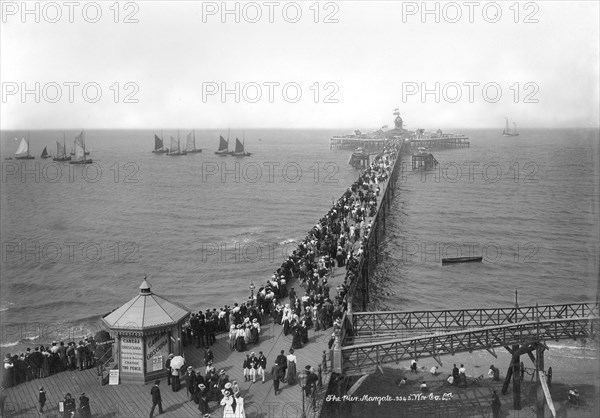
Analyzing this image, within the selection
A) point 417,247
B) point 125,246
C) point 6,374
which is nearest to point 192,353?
point 6,374

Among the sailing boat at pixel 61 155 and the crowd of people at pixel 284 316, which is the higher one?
the sailing boat at pixel 61 155

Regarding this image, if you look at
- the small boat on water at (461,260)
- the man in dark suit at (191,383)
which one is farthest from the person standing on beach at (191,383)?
the small boat on water at (461,260)

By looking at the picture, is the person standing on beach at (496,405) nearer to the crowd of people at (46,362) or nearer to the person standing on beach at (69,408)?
the crowd of people at (46,362)

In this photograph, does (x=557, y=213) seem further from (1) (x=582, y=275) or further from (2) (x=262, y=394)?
(2) (x=262, y=394)

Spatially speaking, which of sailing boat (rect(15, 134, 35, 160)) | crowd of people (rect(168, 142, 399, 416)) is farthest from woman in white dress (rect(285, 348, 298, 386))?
sailing boat (rect(15, 134, 35, 160))

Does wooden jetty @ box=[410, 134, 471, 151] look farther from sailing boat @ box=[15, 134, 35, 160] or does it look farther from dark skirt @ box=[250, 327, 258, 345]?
dark skirt @ box=[250, 327, 258, 345]

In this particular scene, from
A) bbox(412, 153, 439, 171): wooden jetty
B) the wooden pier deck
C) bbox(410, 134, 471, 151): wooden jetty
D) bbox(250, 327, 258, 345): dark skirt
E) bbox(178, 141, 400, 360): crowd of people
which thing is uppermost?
bbox(410, 134, 471, 151): wooden jetty
